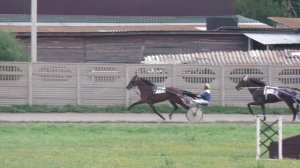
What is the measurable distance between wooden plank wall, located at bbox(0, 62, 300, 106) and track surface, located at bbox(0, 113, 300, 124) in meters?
1.69

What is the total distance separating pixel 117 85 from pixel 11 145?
47.9 feet

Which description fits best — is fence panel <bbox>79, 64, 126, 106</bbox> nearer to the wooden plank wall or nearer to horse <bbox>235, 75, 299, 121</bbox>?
the wooden plank wall

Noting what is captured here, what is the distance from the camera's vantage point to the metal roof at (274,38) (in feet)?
152

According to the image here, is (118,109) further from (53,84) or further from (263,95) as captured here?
(263,95)

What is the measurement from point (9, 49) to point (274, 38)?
13.9m

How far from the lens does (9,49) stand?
1569 inches

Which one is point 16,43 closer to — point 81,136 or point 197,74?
point 197,74

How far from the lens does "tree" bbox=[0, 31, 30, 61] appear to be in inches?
1570

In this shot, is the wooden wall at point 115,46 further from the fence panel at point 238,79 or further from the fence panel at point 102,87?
the fence panel at point 238,79

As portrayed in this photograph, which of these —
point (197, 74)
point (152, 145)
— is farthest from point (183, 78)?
point (152, 145)

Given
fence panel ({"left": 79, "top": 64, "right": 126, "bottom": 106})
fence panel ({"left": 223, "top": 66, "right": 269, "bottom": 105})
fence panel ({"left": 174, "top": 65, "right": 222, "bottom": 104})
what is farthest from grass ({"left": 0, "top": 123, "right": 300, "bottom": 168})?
fence panel ({"left": 79, "top": 64, "right": 126, "bottom": 106})

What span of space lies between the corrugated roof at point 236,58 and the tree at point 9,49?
543 centimetres

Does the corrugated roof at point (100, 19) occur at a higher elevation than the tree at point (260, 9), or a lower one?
lower

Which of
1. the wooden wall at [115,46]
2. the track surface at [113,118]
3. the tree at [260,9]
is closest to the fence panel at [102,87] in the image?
the track surface at [113,118]
